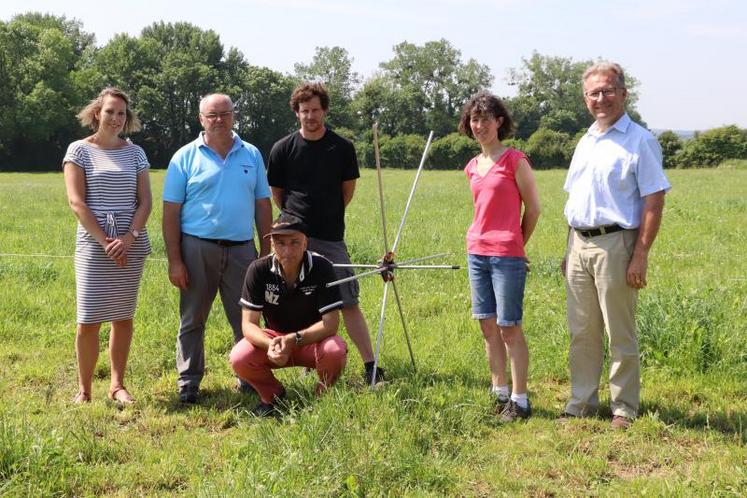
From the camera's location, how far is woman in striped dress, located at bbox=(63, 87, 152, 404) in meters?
5.00

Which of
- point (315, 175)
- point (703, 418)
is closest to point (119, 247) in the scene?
point (315, 175)

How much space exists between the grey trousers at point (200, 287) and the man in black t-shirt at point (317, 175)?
1.67 feet

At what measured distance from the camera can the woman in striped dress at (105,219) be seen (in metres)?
5.00

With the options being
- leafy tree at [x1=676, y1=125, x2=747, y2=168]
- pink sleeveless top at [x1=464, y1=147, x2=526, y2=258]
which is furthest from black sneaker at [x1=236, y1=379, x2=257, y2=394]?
leafy tree at [x1=676, y1=125, x2=747, y2=168]

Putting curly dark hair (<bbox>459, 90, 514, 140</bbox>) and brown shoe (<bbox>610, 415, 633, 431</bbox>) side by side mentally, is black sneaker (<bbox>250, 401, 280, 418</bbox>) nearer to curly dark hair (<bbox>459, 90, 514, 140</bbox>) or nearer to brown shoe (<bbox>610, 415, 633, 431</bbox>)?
brown shoe (<bbox>610, 415, 633, 431</bbox>)

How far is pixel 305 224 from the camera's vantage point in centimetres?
534

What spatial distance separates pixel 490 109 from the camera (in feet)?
15.5

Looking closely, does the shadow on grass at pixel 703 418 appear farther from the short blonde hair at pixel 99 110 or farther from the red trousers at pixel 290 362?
the short blonde hair at pixel 99 110

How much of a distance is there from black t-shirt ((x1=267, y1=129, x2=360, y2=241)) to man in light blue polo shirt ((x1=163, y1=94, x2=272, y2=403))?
0.19 m

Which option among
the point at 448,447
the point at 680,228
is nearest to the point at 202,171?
the point at 448,447

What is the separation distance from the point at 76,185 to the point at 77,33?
91033 millimetres

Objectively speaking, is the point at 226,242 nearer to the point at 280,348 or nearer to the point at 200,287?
the point at 200,287

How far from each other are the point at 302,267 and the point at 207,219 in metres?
0.81

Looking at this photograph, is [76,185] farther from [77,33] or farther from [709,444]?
[77,33]
